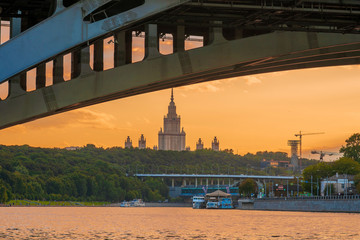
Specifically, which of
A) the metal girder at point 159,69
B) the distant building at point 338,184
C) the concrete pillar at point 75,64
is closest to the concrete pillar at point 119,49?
the metal girder at point 159,69

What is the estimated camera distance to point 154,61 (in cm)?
2155

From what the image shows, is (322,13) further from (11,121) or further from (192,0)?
(11,121)

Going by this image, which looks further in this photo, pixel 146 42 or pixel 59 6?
pixel 146 42

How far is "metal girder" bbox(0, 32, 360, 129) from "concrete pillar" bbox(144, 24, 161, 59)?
12cm

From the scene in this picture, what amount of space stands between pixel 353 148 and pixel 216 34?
552ft

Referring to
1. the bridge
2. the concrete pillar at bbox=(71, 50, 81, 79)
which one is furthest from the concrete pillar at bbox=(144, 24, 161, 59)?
the concrete pillar at bbox=(71, 50, 81, 79)

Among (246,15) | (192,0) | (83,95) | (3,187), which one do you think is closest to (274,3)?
(246,15)

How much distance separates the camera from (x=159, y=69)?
2150 cm

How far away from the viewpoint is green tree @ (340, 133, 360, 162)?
186 m

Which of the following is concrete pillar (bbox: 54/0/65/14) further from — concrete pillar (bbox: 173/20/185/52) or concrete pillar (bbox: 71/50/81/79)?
concrete pillar (bbox: 173/20/185/52)

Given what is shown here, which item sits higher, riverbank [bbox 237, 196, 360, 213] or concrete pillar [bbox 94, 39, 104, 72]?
concrete pillar [bbox 94, 39, 104, 72]

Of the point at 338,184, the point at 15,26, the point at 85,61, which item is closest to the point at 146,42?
the point at 85,61

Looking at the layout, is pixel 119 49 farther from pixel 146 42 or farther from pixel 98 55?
pixel 98 55

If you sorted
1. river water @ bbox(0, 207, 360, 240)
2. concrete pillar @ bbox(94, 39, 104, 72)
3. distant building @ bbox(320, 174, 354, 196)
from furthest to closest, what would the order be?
distant building @ bbox(320, 174, 354, 196) → river water @ bbox(0, 207, 360, 240) → concrete pillar @ bbox(94, 39, 104, 72)
